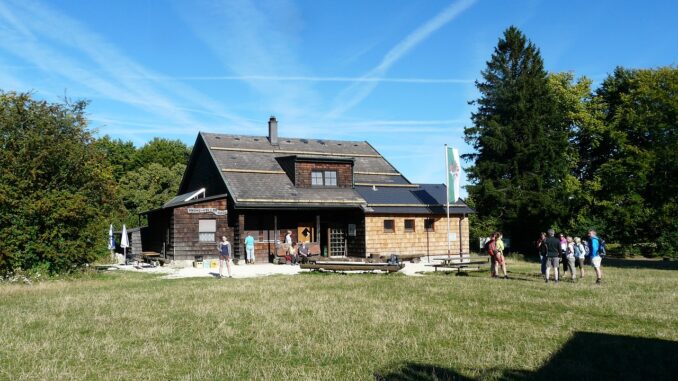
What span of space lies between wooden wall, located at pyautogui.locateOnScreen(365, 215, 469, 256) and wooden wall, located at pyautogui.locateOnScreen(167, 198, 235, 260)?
7549 mm

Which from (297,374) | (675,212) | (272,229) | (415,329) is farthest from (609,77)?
(297,374)

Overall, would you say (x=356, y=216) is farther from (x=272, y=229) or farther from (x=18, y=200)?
(x=18, y=200)

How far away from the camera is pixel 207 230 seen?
29234 mm

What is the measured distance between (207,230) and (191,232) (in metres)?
0.86

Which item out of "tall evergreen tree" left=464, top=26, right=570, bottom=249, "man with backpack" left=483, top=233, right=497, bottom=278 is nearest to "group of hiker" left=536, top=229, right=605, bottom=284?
"man with backpack" left=483, top=233, right=497, bottom=278

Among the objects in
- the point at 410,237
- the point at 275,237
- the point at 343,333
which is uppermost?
the point at 275,237

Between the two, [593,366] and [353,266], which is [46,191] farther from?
[593,366]

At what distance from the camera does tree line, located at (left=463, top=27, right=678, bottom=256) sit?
37.6 metres

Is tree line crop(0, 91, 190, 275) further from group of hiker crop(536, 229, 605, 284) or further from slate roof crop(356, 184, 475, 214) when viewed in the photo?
group of hiker crop(536, 229, 605, 284)

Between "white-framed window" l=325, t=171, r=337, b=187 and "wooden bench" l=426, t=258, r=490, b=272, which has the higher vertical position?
"white-framed window" l=325, t=171, r=337, b=187

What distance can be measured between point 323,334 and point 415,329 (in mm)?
1629

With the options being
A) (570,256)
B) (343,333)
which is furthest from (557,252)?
(343,333)

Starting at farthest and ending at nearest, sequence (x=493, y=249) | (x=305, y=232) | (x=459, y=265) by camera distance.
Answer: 1. (x=305, y=232)
2. (x=459, y=265)
3. (x=493, y=249)

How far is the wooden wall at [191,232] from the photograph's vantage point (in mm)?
28359
